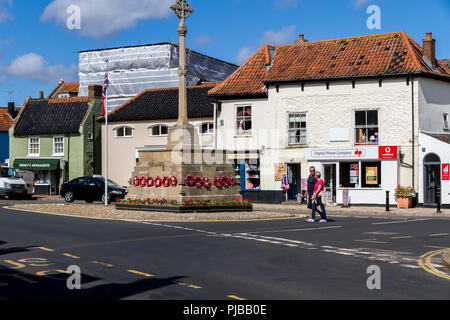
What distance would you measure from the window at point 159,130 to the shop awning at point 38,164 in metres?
8.87

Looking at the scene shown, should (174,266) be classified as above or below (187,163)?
below

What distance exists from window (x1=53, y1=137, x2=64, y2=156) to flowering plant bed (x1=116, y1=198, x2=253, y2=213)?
27.2m

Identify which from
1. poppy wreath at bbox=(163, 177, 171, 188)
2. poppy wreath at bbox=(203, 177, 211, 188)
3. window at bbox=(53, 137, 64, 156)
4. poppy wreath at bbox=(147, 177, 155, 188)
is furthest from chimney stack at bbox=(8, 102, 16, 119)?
poppy wreath at bbox=(203, 177, 211, 188)

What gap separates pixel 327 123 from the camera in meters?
34.8

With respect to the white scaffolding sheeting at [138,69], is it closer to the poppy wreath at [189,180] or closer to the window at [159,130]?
the window at [159,130]

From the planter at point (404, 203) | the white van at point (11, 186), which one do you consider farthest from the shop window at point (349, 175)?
the white van at point (11, 186)

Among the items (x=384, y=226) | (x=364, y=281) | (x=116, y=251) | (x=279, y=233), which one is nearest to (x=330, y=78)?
(x=384, y=226)

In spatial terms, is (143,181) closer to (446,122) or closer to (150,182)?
(150,182)

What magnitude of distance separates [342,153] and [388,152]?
98.4 inches

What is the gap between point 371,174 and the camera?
33562 millimetres

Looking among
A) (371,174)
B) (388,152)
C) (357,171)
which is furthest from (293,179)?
(388,152)

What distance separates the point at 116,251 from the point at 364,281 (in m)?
5.61

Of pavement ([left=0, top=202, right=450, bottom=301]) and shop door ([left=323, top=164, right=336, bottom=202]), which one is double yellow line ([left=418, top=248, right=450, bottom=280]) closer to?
pavement ([left=0, top=202, right=450, bottom=301])
